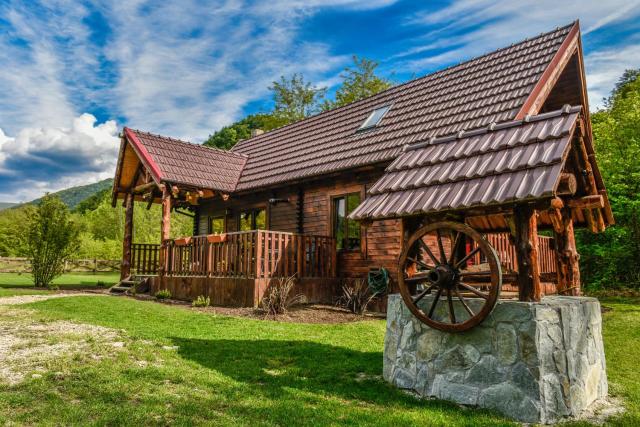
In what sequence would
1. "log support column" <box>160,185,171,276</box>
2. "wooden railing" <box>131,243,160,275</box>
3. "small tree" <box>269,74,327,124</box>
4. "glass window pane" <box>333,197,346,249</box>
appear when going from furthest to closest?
"small tree" <box>269,74,327,124</box> → "wooden railing" <box>131,243,160,275</box> → "log support column" <box>160,185,171,276</box> → "glass window pane" <box>333,197,346,249</box>

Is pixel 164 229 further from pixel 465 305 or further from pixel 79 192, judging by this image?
pixel 79 192

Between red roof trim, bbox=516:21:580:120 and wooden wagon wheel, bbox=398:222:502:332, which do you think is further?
red roof trim, bbox=516:21:580:120

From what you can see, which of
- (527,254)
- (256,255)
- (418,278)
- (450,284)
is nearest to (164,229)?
(256,255)

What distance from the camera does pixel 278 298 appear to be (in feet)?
34.7

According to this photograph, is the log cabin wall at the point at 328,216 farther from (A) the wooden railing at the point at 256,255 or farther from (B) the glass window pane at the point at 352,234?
(A) the wooden railing at the point at 256,255

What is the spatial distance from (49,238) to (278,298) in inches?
432

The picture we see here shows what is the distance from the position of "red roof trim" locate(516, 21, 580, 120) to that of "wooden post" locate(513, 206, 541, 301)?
6.41 meters

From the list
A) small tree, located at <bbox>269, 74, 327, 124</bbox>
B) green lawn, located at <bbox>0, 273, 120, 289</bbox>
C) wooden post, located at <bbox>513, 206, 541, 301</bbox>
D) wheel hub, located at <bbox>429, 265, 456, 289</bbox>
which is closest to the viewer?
wooden post, located at <bbox>513, 206, 541, 301</bbox>

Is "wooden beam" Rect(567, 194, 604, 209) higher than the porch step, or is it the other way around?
"wooden beam" Rect(567, 194, 604, 209)

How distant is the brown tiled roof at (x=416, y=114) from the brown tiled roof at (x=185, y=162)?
2.30 ft

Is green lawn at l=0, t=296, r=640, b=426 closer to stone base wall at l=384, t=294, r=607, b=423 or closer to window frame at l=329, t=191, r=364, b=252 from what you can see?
stone base wall at l=384, t=294, r=607, b=423

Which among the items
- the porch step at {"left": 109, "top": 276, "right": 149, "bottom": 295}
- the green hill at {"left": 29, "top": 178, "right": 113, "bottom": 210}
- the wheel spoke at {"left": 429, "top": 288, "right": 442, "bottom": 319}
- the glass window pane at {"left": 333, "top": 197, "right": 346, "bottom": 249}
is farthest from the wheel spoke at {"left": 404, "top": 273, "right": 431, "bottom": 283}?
the green hill at {"left": 29, "top": 178, "right": 113, "bottom": 210}

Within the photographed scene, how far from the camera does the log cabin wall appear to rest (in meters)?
12.3

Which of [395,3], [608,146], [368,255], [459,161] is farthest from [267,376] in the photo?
[608,146]
